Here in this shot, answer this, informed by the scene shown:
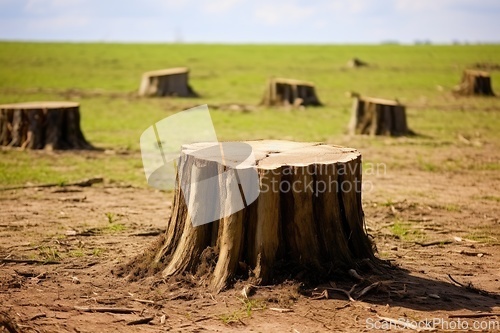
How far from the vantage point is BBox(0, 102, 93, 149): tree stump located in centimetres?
1217

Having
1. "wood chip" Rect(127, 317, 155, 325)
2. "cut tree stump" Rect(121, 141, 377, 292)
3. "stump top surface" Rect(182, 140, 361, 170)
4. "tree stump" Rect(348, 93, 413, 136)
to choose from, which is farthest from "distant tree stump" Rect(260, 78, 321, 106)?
"wood chip" Rect(127, 317, 155, 325)

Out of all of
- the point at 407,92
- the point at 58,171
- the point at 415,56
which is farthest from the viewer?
the point at 415,56

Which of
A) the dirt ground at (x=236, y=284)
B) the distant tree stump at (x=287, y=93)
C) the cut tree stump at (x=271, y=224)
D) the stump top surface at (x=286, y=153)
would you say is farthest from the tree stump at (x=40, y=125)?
the distant tree stump at (x=287, y=93)

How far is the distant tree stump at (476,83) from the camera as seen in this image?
78.0ft

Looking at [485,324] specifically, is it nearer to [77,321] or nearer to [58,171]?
[77,321]

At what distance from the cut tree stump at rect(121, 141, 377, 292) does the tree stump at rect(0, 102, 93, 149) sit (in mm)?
7130

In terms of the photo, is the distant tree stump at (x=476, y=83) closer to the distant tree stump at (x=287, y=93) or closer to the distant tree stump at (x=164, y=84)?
the distant tree stump at (x=287, y=93)

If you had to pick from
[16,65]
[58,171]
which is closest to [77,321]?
[58,171]

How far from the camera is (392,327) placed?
4648 mm

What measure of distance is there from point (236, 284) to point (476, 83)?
67.5 feet

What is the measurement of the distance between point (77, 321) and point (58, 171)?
6.22 m

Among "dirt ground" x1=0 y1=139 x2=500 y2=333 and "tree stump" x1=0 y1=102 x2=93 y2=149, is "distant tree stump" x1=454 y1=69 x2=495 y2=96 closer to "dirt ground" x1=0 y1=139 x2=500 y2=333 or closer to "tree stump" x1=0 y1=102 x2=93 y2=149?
"dirt ground" x1=0 y1=139 x2=500 y2=333

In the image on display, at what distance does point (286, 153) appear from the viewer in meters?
5.73

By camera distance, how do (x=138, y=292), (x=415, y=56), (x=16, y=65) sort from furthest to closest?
(x=415, y=56), (x=16, y=65), (x=138, y=292)
